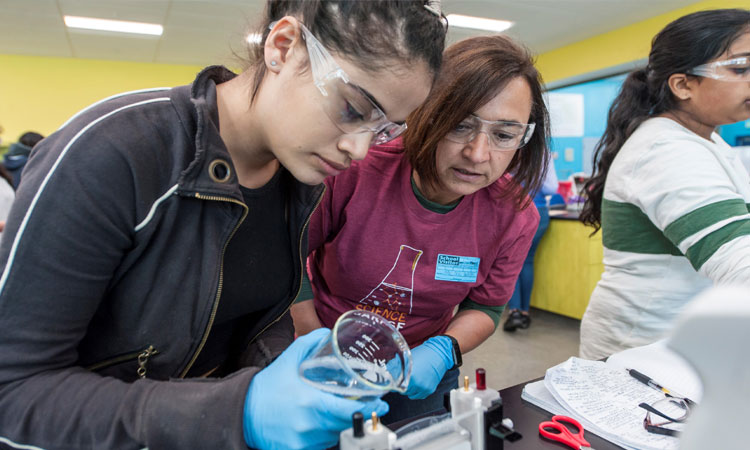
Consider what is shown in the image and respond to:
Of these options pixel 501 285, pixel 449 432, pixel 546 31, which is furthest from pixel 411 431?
pixel 546 31

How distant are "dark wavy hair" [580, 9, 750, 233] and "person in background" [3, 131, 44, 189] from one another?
12.8 feet

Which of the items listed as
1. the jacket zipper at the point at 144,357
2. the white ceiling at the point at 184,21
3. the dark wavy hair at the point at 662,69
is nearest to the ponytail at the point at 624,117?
the dark wavy hair at the point at 662,69

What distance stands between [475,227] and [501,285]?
201 mm

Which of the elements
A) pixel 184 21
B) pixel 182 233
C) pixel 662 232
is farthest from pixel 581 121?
pixel 182 233

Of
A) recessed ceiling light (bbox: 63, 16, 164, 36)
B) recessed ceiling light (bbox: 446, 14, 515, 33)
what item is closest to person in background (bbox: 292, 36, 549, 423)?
recessed ceiling light (bbox: 446, 14, 515, 33)

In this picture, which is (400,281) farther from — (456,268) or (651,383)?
(651,383)

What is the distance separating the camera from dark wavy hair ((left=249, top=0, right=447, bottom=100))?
732 mm

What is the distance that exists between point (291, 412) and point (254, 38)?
64 cm

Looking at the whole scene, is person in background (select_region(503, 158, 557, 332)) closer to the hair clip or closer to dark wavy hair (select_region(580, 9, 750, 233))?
dark wavy hair (select_region(580, 9, 750, 233))

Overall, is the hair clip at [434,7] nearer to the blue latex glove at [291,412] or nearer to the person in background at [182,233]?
the person in background at [182,233]

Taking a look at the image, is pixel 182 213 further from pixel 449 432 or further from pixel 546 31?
pixel 546 31

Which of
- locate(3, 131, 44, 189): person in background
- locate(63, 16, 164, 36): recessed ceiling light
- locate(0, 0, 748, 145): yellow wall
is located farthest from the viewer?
locate(0, 0, 748, 145): yellow wall

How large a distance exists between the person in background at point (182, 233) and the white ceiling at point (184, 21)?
407 cm

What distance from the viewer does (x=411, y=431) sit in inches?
24.5
